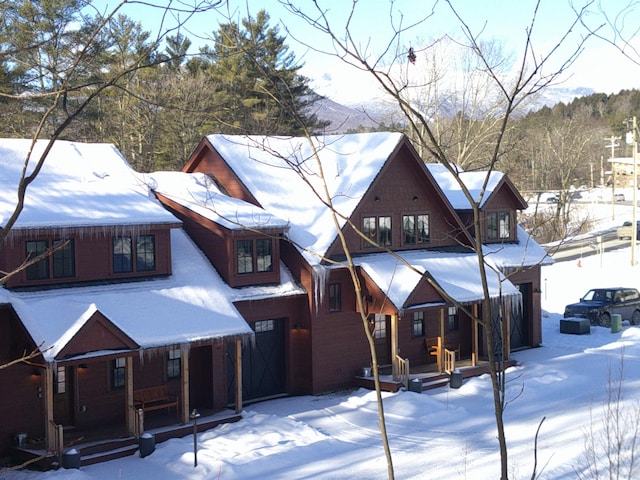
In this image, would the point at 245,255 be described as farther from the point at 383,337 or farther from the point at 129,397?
the point at 383,337

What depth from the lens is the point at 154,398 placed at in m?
19.7

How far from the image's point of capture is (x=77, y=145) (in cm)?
2294

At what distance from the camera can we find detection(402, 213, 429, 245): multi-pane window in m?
26.3

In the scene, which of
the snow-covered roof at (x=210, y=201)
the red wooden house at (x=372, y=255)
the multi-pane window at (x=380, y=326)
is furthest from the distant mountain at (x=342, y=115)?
the multi-pane window at (x=380, y=326)

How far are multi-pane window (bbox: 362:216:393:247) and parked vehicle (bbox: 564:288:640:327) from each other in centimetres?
1094

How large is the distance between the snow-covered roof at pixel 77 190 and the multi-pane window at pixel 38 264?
0.57 meters

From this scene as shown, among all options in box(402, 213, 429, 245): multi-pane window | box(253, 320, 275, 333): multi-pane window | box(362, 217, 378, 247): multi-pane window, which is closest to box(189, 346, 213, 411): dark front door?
box(253, 320, 275, 333): multi-pane window

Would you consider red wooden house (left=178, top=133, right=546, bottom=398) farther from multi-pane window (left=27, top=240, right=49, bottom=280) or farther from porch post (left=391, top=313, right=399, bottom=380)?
multi-pane window (left=27, top=240, right=49, bottom=280)

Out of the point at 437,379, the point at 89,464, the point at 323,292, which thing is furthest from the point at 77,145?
the point at 437,379

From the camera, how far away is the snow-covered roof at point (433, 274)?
2309 centimetres

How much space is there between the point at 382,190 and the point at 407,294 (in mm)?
4100

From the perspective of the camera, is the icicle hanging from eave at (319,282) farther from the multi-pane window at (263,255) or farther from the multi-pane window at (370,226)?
Answer: the multi-pane window at (370,226)

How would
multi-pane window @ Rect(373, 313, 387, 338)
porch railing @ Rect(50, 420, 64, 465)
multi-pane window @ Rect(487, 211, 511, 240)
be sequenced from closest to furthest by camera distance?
porch railing @ Rect(50, 420, 64, 465) → multi-pane window @ Rect(373, 313, 387, 338) → multi-pane window @ Rect(487, 211, 511, 240)

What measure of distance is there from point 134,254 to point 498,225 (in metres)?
14.5
